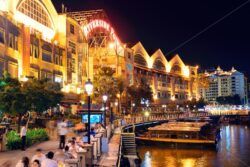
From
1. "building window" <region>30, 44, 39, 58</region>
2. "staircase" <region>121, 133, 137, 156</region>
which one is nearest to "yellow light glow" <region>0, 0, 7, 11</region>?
"building window" <region>30, 44, 39, 58</region>

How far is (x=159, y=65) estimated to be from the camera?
124 m

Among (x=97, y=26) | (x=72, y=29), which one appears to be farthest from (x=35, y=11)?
(x=97, y=26)

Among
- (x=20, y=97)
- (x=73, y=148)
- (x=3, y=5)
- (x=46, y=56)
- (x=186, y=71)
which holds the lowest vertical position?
(x=73, y=148)

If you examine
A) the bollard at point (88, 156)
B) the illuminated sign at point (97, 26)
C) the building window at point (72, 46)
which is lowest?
the bollard at point (88, 156)

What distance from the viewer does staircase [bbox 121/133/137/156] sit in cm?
3588

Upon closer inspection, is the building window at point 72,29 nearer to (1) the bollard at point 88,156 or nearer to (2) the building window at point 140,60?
(2) the building window at point 140,60

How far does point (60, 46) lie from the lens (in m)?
57.5

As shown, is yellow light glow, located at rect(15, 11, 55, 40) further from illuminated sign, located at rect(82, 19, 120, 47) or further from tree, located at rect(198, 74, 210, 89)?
tree, located at rect(198, 74, 210, 89)

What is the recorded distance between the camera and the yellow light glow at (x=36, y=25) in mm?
47644

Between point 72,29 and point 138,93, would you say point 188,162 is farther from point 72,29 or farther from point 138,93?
point 138,93

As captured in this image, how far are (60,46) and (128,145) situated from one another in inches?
1031

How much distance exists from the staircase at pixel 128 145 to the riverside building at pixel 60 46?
1279 centimetres

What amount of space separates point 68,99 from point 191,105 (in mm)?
78867

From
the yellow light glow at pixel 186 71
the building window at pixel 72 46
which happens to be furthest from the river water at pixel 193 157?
the yellow light glow at pixel 186 71
